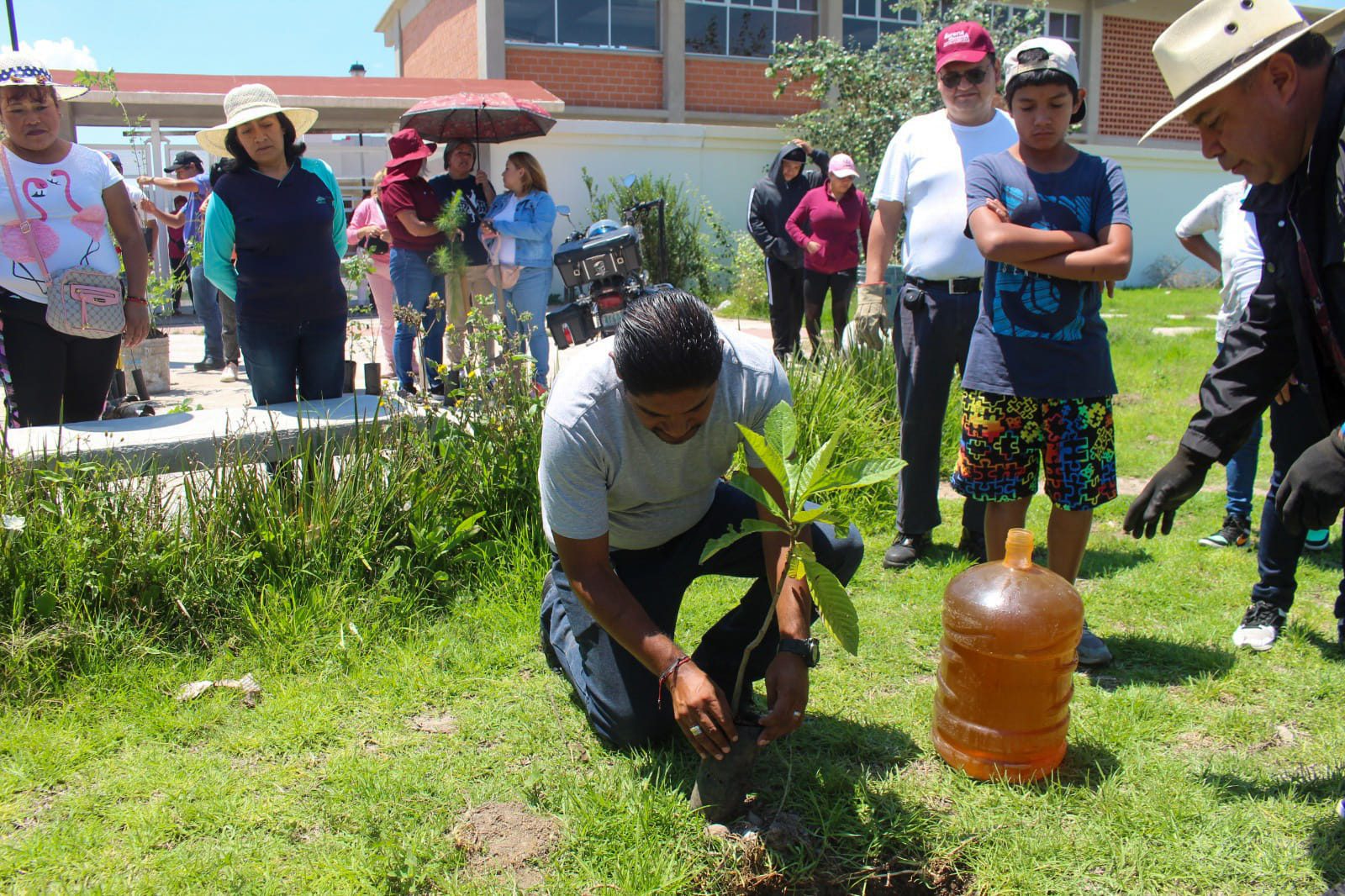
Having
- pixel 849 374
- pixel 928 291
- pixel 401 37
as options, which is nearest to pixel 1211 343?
pixel 849 374

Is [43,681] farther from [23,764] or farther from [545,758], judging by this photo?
[545,758]

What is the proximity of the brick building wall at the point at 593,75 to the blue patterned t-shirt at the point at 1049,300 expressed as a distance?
16.6 meters

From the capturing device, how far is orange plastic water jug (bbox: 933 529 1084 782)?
109 inches

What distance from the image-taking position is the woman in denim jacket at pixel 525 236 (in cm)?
760

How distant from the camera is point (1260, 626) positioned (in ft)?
12.0

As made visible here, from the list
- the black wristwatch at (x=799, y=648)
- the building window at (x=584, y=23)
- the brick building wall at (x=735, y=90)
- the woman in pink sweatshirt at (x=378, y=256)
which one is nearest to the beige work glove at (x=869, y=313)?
the black wristwatch at (x=799, y=648)

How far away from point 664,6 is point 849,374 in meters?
15.5

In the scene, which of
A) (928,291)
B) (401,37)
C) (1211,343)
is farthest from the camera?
(401,37)

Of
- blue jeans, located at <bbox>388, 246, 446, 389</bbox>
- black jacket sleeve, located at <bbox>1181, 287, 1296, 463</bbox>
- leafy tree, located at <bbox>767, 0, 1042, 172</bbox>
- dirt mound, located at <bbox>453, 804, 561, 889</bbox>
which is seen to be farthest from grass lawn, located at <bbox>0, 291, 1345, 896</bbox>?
leafy tree, located at <bbox>767, 0, 1042, 172</bbox>

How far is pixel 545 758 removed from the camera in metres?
2.94

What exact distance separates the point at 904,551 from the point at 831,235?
497 centimetres

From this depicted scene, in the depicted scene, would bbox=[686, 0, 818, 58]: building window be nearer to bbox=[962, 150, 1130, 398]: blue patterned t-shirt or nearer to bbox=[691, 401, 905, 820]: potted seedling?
bbox=[962, 150, 1130, 398]: blue patterned t-shirt

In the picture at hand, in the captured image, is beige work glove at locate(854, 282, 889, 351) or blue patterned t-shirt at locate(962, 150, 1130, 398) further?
beige work glove at locate(854, 282, 889, 351)

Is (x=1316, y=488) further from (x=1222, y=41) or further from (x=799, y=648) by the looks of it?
(x=799, y=648)
